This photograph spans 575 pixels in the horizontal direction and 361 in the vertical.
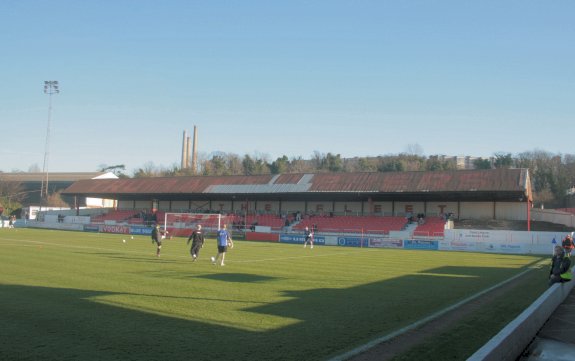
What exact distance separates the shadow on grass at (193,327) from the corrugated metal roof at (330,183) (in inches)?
1493

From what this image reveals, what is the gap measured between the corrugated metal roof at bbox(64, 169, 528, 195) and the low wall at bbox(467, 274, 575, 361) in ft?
124

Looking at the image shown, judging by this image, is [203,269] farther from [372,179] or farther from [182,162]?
[182,162]

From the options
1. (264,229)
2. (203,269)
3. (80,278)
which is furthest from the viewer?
(264,229)

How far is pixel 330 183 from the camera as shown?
58281 mm

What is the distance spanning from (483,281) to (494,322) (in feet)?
28.7

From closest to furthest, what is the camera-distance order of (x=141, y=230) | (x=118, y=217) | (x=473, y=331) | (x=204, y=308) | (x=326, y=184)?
(x=473, y=331) → (x=204, y=308) → (x=326, y=184) → (x=141, y=230) → (x=118, y=217)

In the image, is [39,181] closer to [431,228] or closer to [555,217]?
[431,228]

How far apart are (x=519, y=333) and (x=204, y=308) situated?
6694 millimetres

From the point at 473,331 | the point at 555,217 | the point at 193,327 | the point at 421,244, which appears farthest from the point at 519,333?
the point at 555,217

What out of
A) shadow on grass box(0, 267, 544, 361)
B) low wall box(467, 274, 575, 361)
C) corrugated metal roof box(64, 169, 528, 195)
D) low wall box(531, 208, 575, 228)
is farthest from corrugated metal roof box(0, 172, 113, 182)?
low wall box(467, 274, 575, 361)

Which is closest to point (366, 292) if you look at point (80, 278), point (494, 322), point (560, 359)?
point (494, 322)

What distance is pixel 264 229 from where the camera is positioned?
53406mm

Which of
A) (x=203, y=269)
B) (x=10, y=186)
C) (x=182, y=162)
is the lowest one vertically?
(x=203, y=269)

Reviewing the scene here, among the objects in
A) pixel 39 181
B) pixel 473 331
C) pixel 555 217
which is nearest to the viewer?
pixel 473 331
